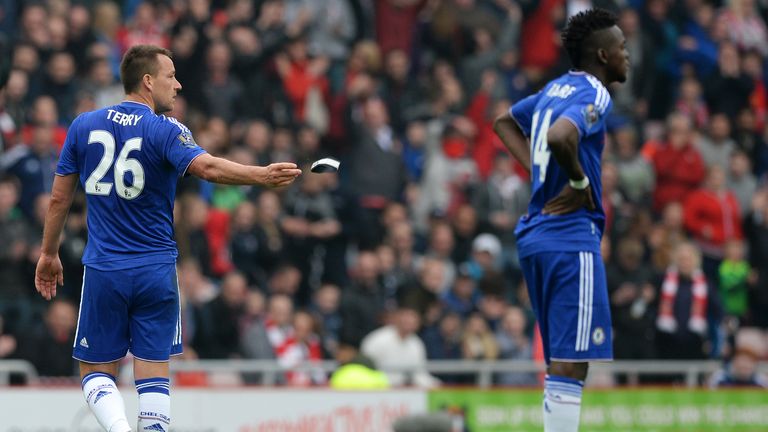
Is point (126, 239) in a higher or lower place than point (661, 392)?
higher

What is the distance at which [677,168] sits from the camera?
19.4 meters

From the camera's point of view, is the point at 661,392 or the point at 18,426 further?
the point at 661,392

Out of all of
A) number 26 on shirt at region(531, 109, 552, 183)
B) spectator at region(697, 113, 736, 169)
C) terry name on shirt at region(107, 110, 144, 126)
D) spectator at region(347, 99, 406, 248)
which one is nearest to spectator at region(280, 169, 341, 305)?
spectator at region(347, 99, 406, 248)

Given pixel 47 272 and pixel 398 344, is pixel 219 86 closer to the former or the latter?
pixel 398 344

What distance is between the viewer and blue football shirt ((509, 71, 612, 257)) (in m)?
8.71

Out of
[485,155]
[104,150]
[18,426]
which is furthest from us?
[485,155]

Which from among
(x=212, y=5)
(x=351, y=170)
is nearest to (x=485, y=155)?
(x=351, y=170)

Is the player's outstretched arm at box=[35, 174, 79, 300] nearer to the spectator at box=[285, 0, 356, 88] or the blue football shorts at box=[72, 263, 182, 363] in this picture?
the blue football shorts at box=[72, 263, 182, 363]

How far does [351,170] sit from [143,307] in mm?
9208

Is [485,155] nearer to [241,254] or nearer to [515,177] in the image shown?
[515,177]

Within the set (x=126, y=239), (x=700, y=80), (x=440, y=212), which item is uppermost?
(x=700, y=80)

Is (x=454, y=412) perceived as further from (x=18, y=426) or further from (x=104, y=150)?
(x=104, y=150)

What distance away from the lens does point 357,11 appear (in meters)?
19.5

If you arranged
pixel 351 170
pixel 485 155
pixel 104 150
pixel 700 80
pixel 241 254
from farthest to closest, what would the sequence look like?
pixel 700 80
pixel 485 155
pixel 351 170
pixel 241 254
pixel 104 150
